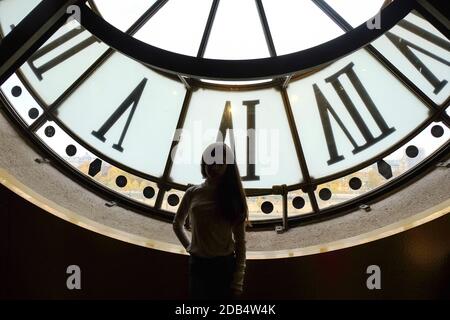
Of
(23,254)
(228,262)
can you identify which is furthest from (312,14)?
(23,254)

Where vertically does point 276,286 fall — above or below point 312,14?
below

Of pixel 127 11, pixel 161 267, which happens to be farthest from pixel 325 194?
pixel 127 11

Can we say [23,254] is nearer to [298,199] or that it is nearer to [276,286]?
[276,286]

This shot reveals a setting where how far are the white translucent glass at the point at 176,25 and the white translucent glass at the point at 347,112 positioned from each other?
1.10 metres

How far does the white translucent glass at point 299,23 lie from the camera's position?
4.15 meters

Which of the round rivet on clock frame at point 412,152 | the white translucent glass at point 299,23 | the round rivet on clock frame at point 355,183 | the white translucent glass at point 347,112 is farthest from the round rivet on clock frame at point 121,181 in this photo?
the round rivet on clock frame at point 412,152

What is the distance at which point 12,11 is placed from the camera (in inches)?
172

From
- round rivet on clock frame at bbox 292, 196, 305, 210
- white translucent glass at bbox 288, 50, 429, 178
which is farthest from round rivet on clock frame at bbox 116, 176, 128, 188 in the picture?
white translucent glass at bbox 288, 50, 429, 178

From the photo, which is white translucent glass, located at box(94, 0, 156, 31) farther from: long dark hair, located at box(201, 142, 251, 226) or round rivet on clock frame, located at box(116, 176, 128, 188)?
long dark hair, located at box(201, 142, 251, 226)

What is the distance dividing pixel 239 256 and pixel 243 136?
8.69ft

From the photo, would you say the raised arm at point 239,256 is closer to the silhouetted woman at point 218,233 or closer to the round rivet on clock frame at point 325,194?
the silhouetted woman at point 218,233

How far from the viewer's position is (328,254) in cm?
354

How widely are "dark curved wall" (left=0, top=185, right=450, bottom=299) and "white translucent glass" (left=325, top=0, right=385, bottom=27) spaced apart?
186 centimetres
